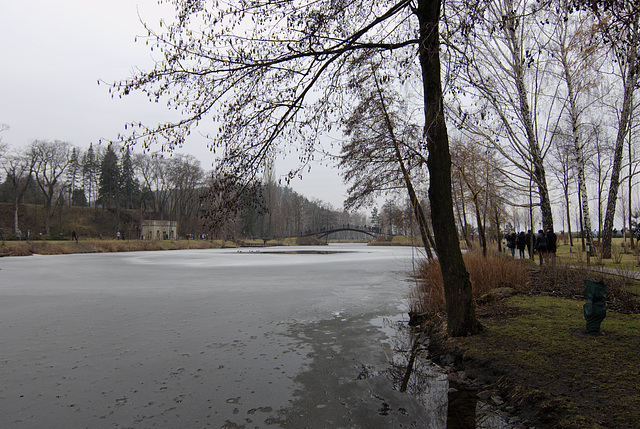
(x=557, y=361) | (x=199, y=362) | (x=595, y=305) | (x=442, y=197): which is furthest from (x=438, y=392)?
(x=199, y=362)

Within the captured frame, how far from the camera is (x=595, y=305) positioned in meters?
5.23

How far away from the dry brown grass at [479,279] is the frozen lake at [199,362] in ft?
2.47

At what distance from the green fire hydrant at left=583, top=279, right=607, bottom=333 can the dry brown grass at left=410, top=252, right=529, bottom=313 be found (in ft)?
10.8

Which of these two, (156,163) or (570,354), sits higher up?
(156,163)

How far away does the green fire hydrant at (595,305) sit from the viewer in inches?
203

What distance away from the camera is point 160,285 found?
545 inches

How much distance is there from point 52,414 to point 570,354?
18.6 ft

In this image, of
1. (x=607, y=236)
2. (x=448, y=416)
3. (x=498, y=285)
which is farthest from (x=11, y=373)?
(x=607, y=236)

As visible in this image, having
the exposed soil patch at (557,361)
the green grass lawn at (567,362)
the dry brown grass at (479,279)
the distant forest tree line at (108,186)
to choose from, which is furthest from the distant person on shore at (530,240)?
the distant forest tree line at (108,186)

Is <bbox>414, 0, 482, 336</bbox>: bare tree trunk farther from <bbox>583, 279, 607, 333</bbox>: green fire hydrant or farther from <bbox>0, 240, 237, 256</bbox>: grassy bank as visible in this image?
<bbox>0, 240, 237, 256</bbox>: grassy bank

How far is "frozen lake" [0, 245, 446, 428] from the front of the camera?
3934mm

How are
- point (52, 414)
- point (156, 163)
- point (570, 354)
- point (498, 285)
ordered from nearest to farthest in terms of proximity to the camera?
point (52, 414) < point (570, 354) < point (498, 285) < point (156, 163)

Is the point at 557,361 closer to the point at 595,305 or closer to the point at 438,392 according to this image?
the point at 595,305

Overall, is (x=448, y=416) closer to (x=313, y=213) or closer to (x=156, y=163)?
(x=156, y=163)
